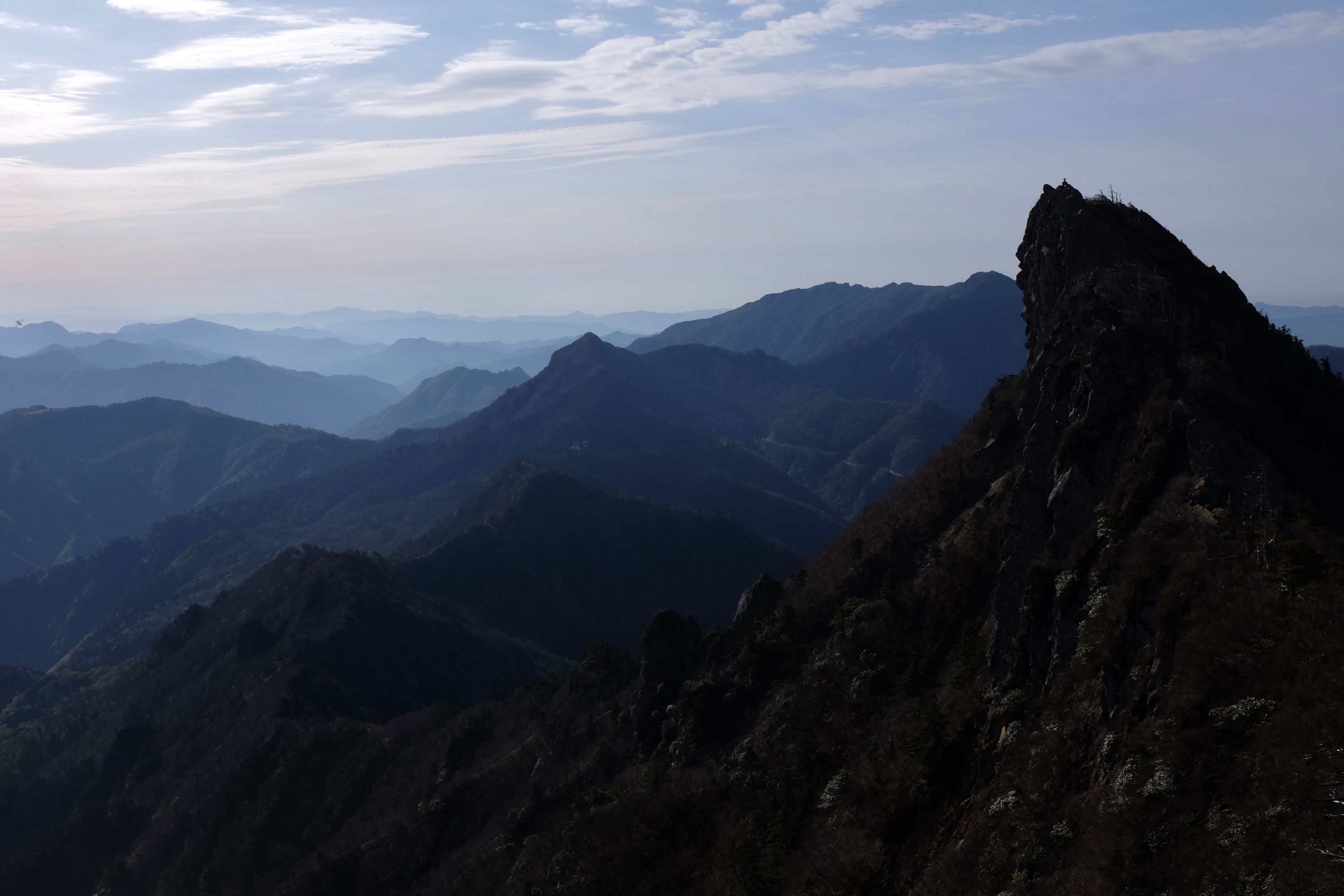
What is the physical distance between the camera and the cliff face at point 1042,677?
2670 centimetres

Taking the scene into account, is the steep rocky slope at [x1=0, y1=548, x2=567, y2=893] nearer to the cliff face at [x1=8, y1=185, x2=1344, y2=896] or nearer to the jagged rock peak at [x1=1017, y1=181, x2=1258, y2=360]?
the cliff face at [x1=8, y1=185, x2=1344, y2=896]

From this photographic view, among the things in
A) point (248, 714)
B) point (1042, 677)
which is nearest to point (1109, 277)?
point (1042, 677)

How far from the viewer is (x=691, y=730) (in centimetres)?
6219

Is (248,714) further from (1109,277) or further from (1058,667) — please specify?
(1058,667)

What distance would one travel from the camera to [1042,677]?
36250 millimetres

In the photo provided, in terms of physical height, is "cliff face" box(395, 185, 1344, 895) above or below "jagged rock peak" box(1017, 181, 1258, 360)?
below

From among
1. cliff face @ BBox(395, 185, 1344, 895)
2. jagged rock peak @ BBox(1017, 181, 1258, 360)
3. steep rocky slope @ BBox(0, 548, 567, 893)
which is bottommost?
steep rocky slope @ BBox(0, 548, 567, 893)

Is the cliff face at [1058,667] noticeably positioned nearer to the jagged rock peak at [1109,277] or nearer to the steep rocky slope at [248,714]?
the jagged rock peak at [1109,277]

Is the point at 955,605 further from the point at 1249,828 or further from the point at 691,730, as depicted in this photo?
the point at 1249,828

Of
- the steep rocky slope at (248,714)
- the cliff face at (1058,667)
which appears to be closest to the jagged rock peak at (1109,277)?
the cliff face at (1058,667)

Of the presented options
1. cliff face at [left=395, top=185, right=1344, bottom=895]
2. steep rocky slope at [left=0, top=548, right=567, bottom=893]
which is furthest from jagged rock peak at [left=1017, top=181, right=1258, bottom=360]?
steep rocky slope at [left=0, top=548, right=567, bottom=893]

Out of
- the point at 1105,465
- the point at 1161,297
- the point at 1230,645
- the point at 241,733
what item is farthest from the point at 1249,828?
the point at 241,733

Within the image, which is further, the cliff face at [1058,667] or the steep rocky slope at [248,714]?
the steep rocky slope at [248,714]

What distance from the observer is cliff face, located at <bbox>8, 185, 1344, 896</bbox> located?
87.6 feet
